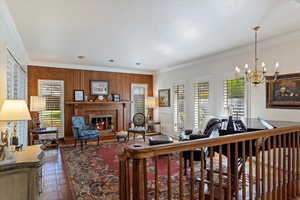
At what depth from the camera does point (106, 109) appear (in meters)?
6.96

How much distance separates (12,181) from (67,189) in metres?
1.44

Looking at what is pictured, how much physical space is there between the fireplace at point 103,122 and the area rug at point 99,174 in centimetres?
148

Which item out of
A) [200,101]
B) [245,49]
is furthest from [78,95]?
[245,49]

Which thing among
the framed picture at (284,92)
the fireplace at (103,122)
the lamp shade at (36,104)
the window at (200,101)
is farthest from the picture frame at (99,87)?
the framed picture at (284,92)

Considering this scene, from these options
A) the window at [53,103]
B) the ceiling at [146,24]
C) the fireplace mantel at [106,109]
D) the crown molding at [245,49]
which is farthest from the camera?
the fireplace mantel at [106,109]

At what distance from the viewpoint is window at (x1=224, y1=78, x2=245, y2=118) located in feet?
14.9

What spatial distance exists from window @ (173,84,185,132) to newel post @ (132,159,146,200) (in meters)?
5.32

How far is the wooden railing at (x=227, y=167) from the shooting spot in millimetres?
1365

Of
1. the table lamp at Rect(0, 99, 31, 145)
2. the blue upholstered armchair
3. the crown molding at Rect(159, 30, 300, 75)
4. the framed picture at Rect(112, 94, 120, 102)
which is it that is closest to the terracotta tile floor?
the blue upholstered armchair

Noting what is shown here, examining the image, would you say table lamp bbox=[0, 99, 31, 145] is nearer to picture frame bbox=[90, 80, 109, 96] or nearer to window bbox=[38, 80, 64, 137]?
window bbox=[38, 80, 64, 137]

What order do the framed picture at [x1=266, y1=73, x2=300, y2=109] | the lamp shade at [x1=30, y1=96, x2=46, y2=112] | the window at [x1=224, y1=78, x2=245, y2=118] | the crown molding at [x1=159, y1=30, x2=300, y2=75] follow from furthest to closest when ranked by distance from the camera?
the lamp shade at [x1=30, y1=96, x2=46, y2=112] < the window at [x1=224, y1=78, x2=245, y2=118] < the crown molding at [x1=159, y1=30, x2=300, y2=75] < the framed picture at [x1=266, y1=73, x2=300, y2=109]

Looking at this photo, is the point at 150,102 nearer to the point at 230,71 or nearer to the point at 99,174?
the point at 230,71

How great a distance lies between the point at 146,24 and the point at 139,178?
8.83 feet

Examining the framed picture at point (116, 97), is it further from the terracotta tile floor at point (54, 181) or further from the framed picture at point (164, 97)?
the terracotta tile floor at point (54, 181)
